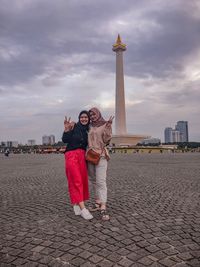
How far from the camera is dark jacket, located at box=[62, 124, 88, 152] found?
547 cm

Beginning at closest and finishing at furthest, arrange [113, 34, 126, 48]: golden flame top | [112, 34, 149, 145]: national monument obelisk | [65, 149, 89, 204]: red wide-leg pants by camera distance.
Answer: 1. [65, 149, 89, 204]: red wide-leg pants
2. [112, 34, 149, 145]: national monument obelisk
3. [113, 34, 126, 48]: golden flame top

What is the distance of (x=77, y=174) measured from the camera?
533cm

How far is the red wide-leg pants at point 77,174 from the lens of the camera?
17.5 ft

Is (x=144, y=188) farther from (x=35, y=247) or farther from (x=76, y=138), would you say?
(x=35, y=247)

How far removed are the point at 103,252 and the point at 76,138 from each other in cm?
228

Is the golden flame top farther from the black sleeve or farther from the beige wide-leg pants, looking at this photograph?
the beige wide-leg pants

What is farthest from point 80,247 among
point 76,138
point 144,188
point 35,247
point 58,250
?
point 144,188

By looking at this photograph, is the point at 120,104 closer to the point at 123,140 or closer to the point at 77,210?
the point at 123,140

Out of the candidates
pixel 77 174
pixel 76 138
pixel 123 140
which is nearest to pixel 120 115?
pixel 123 140

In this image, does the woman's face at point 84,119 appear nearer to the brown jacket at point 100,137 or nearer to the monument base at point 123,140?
the brown jacket at point 100,137

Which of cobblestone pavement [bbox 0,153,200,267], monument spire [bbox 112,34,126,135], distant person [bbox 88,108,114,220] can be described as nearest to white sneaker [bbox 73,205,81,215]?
cobblestone pavement [bbox 0,153,200,267]

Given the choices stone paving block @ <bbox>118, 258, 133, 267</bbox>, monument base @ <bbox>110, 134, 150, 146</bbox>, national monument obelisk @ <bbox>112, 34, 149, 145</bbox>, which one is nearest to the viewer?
stone paving block @ <bbox>118, 258, 133, 267</bbox>

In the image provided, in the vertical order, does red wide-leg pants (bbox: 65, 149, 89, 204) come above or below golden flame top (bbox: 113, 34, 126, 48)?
below

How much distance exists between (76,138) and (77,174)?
0.63 meters
